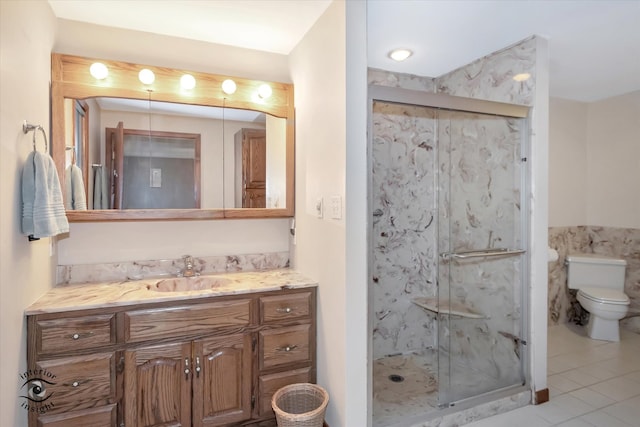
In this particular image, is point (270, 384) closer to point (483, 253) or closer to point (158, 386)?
point (158, 386)

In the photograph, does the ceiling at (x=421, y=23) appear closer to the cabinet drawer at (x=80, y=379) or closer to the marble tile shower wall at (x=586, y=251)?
the marble tile shower wall at (x=586, y=251)

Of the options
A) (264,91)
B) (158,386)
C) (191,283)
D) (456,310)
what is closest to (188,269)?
(191,283)

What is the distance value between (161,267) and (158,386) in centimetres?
79

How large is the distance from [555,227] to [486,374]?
2.17 metres

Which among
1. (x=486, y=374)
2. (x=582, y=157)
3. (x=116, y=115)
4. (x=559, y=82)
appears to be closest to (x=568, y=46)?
(x=559, y=82)

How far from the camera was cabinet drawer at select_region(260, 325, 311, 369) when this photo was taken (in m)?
2.04

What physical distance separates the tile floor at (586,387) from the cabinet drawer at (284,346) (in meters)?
1.12

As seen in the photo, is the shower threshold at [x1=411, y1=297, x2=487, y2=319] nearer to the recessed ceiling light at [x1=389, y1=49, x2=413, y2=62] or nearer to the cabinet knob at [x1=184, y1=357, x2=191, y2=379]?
the cabinet knob at [x1=184, y1=357, x2=191, y2=379]

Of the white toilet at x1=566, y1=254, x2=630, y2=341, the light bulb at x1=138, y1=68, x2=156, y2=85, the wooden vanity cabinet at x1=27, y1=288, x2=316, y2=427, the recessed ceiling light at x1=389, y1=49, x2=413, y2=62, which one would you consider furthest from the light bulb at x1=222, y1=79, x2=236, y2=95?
the white toilet at x1=566, y1=254, x2=630, y2=341

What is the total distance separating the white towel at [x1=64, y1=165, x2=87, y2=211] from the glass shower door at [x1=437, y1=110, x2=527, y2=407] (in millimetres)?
2316

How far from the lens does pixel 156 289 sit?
2090 mm

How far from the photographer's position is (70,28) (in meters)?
2.15

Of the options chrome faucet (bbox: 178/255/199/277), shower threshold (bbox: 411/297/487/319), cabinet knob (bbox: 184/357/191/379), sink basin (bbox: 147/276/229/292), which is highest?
chrome faucet (bbox: 178/255/199/277)

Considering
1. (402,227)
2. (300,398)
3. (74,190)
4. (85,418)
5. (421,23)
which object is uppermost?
(421,23)
